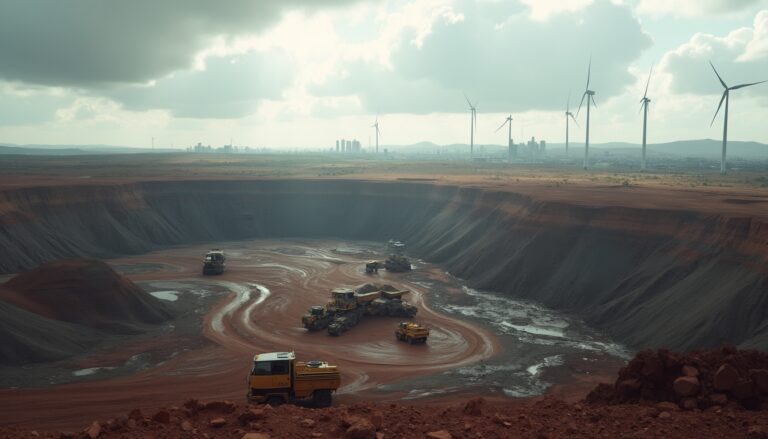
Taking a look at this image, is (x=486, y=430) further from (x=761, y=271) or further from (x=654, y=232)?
(x=654, y=232)

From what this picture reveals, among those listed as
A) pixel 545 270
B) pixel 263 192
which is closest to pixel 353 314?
pixel 545 270

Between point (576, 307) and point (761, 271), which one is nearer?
point (761, 271)

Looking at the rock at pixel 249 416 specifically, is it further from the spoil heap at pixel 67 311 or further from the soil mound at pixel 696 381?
the spoil heap at pixel 67 311

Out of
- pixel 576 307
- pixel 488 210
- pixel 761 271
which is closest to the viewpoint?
pixel 761 271

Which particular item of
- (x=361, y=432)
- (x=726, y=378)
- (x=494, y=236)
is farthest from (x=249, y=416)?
(x=494, y=236)

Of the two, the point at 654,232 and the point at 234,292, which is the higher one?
the point at 654,232

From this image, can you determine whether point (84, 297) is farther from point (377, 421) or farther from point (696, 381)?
point (696, 381)
